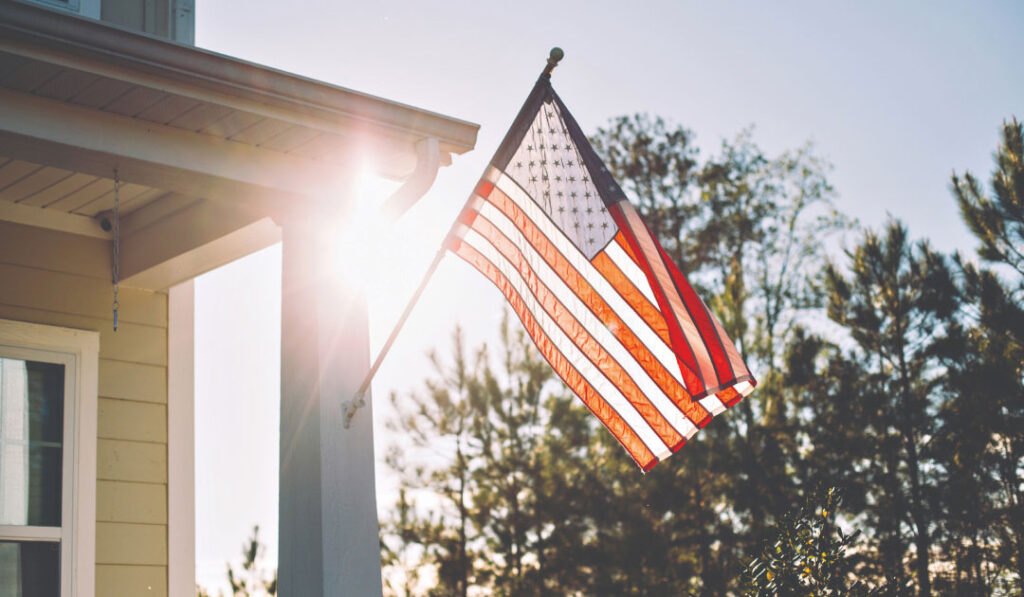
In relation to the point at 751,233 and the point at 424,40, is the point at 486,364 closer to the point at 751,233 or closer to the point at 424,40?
the point at 751,233

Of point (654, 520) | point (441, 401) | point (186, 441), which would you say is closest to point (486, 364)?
point (441, 401)

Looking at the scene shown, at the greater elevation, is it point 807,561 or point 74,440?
→ point 74,440

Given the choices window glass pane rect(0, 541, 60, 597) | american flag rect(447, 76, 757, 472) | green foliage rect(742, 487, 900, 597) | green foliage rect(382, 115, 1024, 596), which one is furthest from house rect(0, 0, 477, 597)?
green foliage rect(382, 115, 1024, 596)

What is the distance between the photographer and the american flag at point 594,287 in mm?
3840

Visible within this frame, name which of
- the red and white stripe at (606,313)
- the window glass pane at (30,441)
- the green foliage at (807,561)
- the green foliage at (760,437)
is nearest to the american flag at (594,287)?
the red and white stripe at (606,313)

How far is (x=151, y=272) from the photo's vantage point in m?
5.37

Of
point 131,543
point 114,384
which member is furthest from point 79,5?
point 131,543

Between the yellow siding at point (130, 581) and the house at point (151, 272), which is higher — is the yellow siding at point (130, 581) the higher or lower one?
the lower one

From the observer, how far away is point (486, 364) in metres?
20.6

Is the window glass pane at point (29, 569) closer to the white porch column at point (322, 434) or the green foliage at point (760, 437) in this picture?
the white porch column at point (322, 434)

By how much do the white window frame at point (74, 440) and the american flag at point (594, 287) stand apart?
208 centimetres

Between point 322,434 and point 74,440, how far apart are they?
5.53 feet

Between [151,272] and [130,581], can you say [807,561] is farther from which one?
[151,272]

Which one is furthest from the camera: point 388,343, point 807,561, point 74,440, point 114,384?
point 114,384
